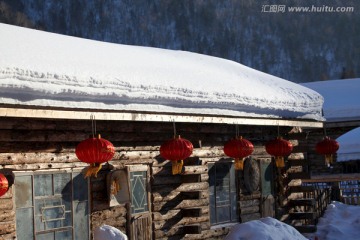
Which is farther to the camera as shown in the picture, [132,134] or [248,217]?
[248,217]

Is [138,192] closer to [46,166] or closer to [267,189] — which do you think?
[46,166]

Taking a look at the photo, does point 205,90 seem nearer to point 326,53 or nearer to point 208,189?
point 208,189

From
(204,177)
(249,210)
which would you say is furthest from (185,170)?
(249,210)

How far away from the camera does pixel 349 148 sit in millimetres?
28438

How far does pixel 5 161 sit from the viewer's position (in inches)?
390

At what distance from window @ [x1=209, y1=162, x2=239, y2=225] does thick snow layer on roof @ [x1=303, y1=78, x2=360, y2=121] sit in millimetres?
19788

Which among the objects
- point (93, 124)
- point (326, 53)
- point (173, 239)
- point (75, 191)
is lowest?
point (173, 239)

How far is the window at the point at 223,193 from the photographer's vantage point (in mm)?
14172

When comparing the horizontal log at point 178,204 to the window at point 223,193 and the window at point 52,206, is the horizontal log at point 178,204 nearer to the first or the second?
the window at point 223,193

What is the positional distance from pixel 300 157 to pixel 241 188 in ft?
9.50

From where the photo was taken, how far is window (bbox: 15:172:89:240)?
10.1 m

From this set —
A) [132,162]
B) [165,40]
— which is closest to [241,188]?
[132,162]

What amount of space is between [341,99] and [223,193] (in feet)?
73.4

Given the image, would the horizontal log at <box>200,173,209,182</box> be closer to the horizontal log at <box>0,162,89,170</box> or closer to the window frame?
the window frame
